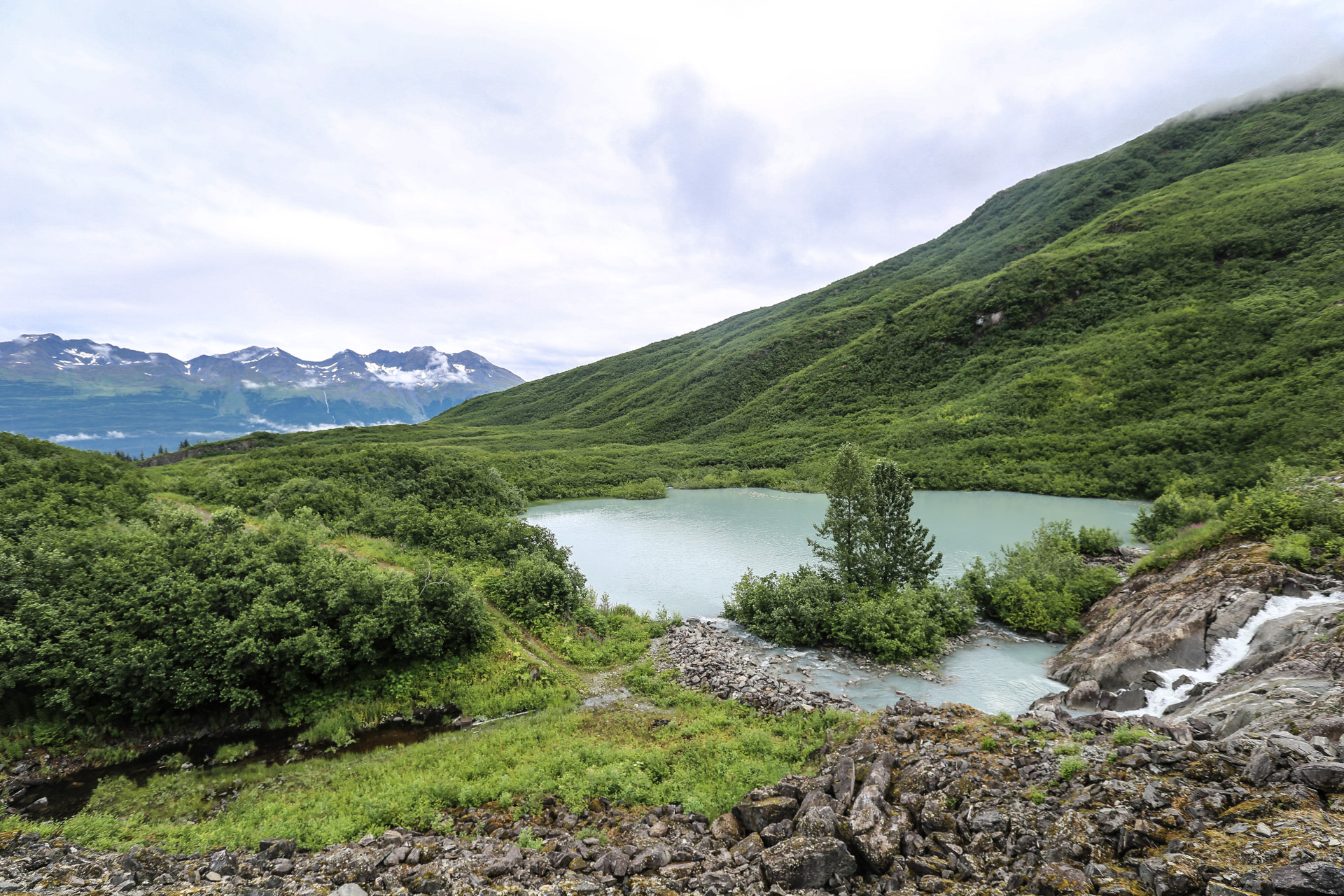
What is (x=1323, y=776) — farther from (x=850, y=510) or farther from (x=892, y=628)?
(x=850, y=510)

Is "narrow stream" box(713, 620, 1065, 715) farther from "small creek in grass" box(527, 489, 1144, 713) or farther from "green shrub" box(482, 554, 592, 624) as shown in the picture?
"green shrub" box(482, 554, 592, 624)

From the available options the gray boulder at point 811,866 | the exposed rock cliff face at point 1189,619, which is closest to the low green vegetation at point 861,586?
the exposed rock cliff face at point 1189,619

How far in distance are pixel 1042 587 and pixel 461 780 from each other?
23.8 meters

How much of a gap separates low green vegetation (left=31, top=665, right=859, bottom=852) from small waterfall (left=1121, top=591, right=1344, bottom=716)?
280 inches

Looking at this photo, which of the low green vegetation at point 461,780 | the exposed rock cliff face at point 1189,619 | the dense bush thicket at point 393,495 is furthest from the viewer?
the dense bush thicket at point 393,495

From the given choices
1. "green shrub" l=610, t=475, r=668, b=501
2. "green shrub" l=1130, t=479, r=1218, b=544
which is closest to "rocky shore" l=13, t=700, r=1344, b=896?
"green shrub" l=1130, t=479, r=1218, b=544

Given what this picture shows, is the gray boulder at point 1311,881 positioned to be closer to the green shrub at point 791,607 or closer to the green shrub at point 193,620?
the green shrub at point 791,607

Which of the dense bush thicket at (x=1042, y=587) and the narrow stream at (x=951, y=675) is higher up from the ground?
the dense bush thicket at (x=1042, y=587)

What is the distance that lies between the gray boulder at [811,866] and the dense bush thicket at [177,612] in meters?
14.0

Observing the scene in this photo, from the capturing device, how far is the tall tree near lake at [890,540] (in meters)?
22.7

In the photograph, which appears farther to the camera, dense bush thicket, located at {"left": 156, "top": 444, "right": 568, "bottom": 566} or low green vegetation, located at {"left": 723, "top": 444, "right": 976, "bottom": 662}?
dense bush thicket, located at {"left": 156, "top": 444, "right": 568, "bottom": 566}

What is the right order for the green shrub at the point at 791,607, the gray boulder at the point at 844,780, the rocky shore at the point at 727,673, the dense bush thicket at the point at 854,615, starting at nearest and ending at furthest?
1. the gray boulder at the point at 844,780
2. the rocky shore at the point at 727,673
3. the dense bush thicket at the point at 854,615
4. the green shrub at the point at 791,607

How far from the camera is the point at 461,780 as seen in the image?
12164 millimetres

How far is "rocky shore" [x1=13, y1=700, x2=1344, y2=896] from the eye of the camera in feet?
17.7
